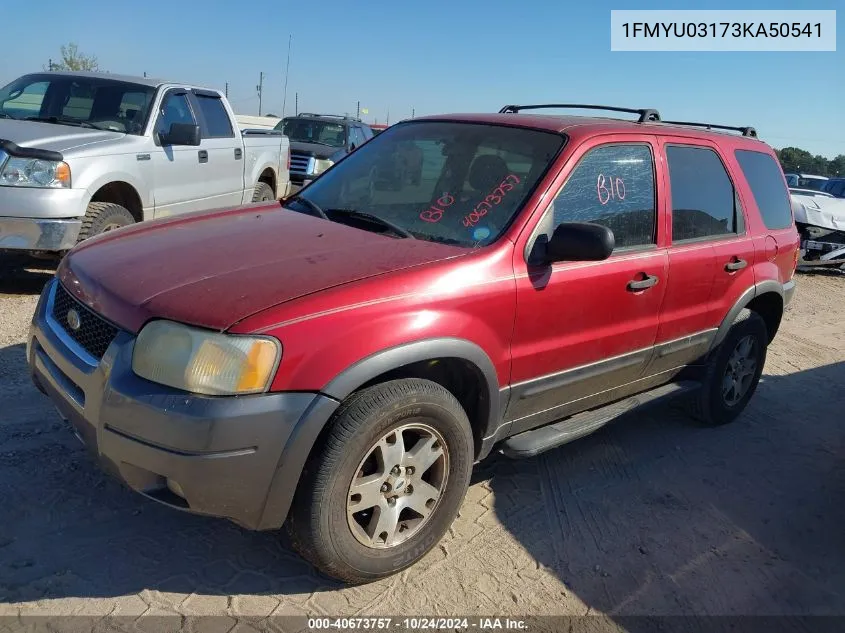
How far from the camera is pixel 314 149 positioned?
12852mm

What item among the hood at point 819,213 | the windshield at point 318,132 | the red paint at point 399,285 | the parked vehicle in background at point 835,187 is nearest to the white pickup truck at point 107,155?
the red paint at point 399,285

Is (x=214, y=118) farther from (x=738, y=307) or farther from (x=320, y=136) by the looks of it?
(x=320, y=136)

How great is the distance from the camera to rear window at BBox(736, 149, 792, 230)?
456cm

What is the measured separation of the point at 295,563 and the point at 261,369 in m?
1.00

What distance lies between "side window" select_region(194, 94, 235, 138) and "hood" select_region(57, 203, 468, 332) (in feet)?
14.4

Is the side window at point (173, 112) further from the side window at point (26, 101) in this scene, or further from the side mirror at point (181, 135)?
the side window at point (26, 101)

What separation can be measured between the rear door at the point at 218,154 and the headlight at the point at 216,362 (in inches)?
205

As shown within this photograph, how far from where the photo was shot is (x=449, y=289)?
9.11 feet

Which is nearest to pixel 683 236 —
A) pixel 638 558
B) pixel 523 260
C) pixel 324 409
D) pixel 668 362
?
pixel 668 362

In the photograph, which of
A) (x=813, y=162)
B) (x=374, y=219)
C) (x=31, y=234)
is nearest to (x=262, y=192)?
(x=31, y=234)

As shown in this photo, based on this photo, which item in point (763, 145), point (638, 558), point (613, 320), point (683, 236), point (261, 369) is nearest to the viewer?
point (261, 369)

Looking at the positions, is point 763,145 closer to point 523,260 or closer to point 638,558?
point 523,260

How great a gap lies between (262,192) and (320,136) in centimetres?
588

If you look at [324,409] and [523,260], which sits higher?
[523,260]
